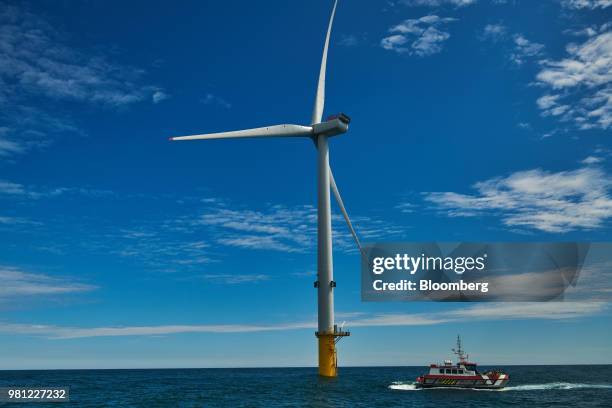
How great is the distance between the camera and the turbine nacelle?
107 meters

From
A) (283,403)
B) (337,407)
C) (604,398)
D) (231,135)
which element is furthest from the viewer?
(231,135)

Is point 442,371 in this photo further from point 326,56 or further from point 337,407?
point 326,56

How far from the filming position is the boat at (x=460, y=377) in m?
96.8

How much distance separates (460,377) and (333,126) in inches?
1895

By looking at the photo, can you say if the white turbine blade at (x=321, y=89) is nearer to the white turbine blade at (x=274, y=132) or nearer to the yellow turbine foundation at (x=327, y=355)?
the white turbine blade at (x=274, y=132)

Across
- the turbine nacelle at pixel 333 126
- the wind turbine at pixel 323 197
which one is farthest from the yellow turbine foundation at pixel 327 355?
the turbine nacelle at pixel 333 126

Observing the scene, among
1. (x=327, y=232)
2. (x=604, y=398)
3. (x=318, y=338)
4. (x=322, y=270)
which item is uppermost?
(x=327, y=232)

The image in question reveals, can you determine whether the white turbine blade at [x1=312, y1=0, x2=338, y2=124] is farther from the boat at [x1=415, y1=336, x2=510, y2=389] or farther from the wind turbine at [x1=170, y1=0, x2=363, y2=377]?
the boat at [x1=415, y1=336, x2=510, y2=389]

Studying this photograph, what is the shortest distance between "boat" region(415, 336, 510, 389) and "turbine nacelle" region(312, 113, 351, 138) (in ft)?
137

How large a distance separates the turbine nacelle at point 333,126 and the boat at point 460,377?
137 feet

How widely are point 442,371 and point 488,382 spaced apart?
7.67 meters

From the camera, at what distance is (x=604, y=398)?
96750mm

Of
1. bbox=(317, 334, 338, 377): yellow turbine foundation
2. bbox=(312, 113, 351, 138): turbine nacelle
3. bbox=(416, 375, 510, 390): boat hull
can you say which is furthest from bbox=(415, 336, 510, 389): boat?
bbox=(312, 113, 351, 138): turbine nacelle

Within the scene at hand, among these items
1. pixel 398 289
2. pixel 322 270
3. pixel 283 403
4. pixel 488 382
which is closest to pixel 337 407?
pixel 283 403
